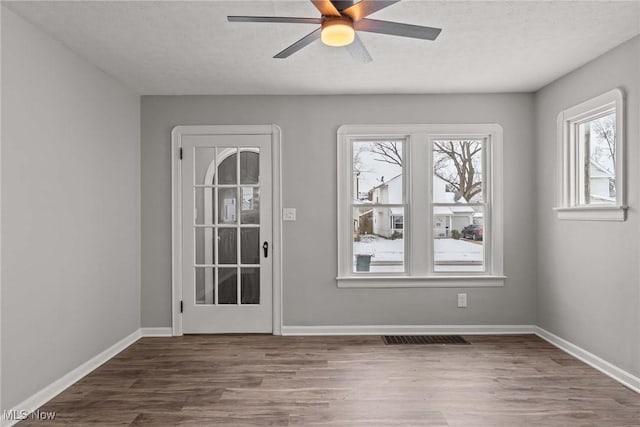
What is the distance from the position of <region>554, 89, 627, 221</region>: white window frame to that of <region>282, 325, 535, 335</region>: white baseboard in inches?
49.6

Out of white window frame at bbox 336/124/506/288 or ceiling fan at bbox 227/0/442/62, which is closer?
ceiling fan at bbox 227/0/442/62

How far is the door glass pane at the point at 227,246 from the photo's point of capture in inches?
180

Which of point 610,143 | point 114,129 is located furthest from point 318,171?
point 610,143

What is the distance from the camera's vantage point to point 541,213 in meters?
4.40

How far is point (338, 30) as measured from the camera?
229 centimetres

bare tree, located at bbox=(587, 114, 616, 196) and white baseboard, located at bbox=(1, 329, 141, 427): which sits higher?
bare tree, located at bbox=(587, 114, 616, 196)

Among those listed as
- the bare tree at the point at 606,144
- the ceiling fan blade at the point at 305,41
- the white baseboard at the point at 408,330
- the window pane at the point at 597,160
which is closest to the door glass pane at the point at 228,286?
the white baseboard at the point at 408,330

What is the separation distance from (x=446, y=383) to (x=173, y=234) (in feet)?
9.51

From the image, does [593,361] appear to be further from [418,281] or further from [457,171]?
[457,171]

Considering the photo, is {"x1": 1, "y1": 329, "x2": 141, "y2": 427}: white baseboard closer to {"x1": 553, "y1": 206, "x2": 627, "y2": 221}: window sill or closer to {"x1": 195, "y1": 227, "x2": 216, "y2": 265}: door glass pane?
{"x1": 195, "y1": 227, "x2": 216, "y2": 265}: door glass pane

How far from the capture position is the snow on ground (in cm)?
462

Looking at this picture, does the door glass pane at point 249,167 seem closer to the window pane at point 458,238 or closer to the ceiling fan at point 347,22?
the window pane at point 458,238

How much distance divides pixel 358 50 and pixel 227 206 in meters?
2.45

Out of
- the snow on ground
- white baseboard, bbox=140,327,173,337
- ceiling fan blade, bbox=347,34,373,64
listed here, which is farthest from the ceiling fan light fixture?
white baseboard, bbox=140,327,173,337
